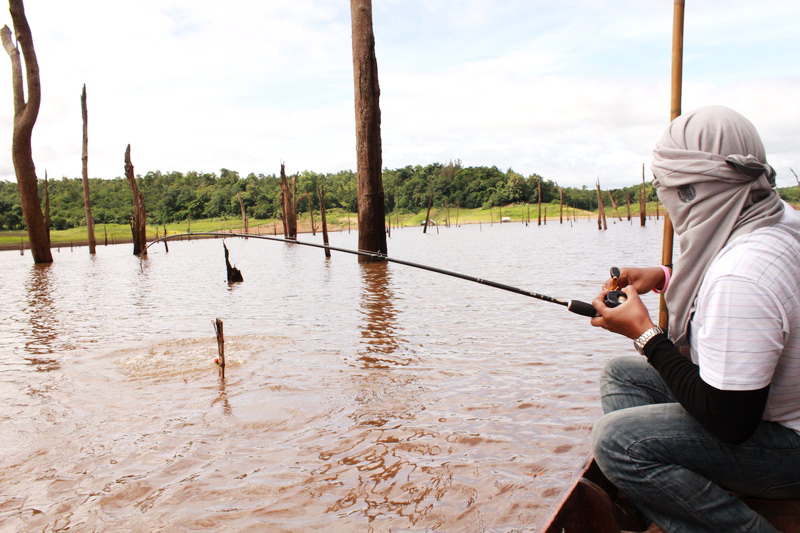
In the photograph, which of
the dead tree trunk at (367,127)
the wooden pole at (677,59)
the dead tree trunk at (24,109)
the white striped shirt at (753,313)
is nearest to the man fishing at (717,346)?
the white striped shirt at (753,313)

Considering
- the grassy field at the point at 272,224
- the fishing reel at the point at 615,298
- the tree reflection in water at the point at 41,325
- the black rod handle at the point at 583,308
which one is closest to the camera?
the fishing reel at the point at 615,298

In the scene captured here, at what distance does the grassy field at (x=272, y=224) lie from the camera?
47.6 meters

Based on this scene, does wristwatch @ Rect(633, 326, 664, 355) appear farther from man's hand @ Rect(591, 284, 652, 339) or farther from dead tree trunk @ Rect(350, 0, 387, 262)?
dead tree trunk @ Rect(350, 0, 387, 262)

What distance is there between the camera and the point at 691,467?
2.05 m

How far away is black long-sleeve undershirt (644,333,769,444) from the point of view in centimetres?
179

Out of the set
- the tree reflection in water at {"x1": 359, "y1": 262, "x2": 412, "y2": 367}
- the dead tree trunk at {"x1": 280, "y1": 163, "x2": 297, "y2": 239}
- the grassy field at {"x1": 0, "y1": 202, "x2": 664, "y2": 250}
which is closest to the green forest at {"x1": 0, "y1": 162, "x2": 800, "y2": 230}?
the grassy field at {"x1": 0, "y1": 202, "x2": 664, "y2": 250}

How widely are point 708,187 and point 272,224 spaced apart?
72.2 m

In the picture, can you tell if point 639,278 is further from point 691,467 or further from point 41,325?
point 41,325

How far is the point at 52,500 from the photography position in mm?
3105

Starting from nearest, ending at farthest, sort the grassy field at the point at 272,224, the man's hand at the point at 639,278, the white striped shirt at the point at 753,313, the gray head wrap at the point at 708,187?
the white striped shirt at the point at 753,313, the gray head wrap at the point at 708,187, the man's hand at the point at 639,278, the grassy field at the point at 272,224

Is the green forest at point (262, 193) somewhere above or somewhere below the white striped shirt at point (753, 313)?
above

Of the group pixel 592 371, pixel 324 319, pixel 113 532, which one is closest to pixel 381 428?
pixel 113 532

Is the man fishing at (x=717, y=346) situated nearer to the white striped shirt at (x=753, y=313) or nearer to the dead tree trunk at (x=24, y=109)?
the white striped shirt at (x=753, y=313)

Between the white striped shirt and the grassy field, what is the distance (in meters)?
27.7
